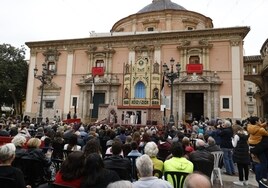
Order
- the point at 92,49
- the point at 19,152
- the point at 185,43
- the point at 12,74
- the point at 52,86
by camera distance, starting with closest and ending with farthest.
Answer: the point at 19,152, the point at 185,43, the point at 92,49, the point at 52,86, the point at 12,74

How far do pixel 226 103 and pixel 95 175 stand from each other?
75.0 ft

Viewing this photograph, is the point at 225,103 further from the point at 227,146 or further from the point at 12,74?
the point at 12,74

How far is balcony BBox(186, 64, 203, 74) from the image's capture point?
24708 millimetres

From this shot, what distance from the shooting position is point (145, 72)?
81.8 feet

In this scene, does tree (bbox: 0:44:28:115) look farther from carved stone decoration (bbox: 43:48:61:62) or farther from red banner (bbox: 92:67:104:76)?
red banner (bbox: 92:67:104:76)

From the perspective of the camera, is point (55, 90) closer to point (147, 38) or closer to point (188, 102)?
point (147, 38)

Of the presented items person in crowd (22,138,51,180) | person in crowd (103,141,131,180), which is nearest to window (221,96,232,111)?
person in crowd (103,141,131,180)

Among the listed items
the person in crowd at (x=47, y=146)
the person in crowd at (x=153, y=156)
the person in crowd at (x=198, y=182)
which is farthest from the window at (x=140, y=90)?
the person in crowd at (x=198, y=182)

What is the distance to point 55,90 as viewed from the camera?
29.0 metres

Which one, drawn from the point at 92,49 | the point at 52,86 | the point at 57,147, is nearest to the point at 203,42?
the point at 92,49

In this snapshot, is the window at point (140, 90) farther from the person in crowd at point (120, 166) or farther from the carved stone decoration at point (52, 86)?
the person in crowd at point (120, 166)

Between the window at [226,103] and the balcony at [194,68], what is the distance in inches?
139

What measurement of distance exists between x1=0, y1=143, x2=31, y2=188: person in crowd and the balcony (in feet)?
76.0

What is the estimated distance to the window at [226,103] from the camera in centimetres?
2345
